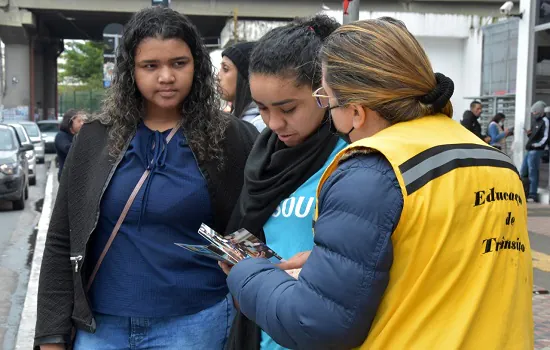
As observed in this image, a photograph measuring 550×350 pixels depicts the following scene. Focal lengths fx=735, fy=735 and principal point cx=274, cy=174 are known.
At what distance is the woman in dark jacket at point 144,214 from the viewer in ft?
8.40

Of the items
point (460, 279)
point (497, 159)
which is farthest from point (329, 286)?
point (497, 159)

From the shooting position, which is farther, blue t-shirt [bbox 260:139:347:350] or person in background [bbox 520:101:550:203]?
person in background [bbox 520:101:550:203]

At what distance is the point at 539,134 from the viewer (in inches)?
578

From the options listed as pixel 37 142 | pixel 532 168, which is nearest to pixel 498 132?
pixel 532 168

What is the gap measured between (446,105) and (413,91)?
0.42 feet

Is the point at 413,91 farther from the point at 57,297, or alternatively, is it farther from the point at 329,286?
the point at 57,297

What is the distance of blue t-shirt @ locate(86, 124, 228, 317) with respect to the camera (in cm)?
256

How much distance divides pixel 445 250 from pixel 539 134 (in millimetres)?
13997

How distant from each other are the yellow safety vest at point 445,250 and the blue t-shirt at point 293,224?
23.6 inches

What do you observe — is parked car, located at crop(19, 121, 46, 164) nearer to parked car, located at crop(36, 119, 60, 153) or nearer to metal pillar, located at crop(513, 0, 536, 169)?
parked car, located at crop(36, 119, 60, 153)

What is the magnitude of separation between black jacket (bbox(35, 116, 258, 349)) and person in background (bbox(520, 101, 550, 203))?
13077 millimetres

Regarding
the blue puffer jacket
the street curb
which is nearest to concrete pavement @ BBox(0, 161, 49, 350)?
the street curb

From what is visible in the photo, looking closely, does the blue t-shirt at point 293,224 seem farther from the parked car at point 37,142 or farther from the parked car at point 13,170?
the parked car at point 37,142

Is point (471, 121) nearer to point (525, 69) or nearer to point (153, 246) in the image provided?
point (525, 69)
